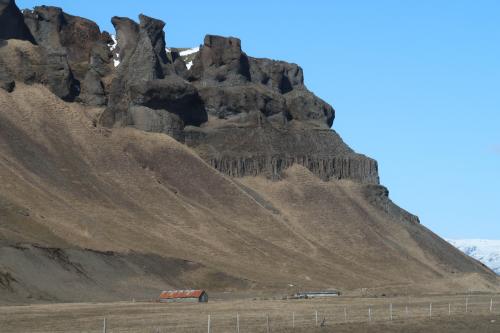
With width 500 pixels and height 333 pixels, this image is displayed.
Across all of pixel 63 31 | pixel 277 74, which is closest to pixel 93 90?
pixel 63 31

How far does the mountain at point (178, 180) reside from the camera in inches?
4911

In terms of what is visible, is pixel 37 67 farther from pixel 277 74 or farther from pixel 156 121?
pixel 277 74

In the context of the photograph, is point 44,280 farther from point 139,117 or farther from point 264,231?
point 139,117

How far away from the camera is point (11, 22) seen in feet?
552

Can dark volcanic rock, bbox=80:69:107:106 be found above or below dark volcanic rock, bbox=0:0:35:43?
below

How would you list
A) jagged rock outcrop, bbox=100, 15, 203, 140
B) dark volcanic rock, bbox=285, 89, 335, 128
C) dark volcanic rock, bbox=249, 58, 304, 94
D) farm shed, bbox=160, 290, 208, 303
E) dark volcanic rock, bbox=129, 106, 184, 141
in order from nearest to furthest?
farm shed, bbox=160, 290, 208, 303, dark volcanic rock, bbox=129, 106, 184, 141, jagged rock outcrop, bbox=100, 15, 203, 140, dark volcanic rock, bbox=285, 89, 335, 128, dark volcanic rock, bbox=249, 58, 304, 94

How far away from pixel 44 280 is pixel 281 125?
7815 centimetres

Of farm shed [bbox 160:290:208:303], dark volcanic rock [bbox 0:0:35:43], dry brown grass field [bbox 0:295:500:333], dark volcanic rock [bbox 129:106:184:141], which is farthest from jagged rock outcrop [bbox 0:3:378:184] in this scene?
dry brown grass field [bbox 0:295:500:333]

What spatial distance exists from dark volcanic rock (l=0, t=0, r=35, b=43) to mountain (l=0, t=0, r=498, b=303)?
0.27 meters

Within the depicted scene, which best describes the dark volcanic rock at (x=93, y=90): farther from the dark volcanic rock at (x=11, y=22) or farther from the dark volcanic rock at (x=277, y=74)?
the dark volcanic rock at (x=277, y=74)

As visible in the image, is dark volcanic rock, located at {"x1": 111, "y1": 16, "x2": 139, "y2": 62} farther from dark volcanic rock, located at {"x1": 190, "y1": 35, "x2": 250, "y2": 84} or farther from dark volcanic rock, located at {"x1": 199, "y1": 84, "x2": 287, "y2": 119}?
dark volcanic rock, located at {"x1": 199, "y1": 84, "x2": 287, "y2": 119}

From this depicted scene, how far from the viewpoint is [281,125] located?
17850 centimetres

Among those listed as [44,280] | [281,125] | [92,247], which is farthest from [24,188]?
[281,125]

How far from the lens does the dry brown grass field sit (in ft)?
213
